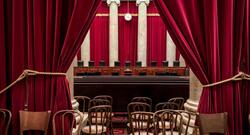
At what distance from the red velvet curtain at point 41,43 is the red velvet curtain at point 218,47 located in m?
0.99

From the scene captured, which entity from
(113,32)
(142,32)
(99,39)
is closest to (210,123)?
(142,32)

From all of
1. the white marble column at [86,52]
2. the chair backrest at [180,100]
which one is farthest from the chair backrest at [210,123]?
the white marble column at [86,52]

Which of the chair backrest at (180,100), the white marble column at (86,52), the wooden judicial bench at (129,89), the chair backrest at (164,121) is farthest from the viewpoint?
the white marble column at (86,52)

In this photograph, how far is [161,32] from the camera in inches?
587

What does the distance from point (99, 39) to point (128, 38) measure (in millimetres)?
1243

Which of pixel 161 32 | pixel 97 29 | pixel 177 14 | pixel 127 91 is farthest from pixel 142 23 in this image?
pixel 177 14

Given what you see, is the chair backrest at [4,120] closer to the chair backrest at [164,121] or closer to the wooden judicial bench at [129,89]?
the chair backrest at [164,121]

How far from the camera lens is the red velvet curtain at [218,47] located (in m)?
3.58

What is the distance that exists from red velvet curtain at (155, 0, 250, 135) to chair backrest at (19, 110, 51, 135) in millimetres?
1566

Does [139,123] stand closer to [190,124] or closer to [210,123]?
[190,124]

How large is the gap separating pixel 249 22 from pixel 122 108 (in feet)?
13.8

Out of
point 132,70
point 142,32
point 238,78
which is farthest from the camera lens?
point 142,32

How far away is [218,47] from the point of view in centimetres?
360

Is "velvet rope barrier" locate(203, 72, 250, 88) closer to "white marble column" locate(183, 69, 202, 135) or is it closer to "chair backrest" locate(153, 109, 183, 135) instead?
"chair backrest" locate(153, 109, 183, 135)
